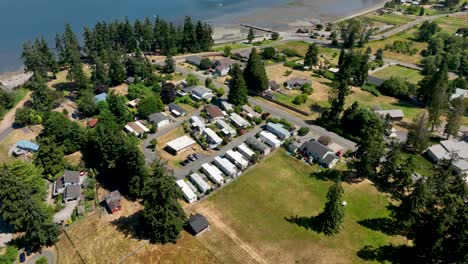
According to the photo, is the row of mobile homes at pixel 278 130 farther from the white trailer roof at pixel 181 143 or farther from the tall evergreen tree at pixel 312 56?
the tall evergreen tree at pixel 312 56

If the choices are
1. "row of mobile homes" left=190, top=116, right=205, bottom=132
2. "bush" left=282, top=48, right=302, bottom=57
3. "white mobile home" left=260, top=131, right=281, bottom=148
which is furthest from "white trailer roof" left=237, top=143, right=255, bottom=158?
"bush" left=282, top=48, right=302, bottom=57

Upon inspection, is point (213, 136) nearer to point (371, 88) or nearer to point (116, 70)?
point (116, 70)

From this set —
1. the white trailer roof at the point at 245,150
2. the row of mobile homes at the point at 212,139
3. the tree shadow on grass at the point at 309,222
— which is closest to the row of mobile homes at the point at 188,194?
the row of mobile homes at the point at 212,139

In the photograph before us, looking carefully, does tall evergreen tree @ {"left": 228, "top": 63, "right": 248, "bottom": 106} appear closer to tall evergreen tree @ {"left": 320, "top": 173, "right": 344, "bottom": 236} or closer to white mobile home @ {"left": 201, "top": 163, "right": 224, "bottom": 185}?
white mobile home @ {"left": 201, "top": 163, "right": 224, "bottom": 185}

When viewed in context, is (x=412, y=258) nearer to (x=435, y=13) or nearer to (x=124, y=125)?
(x=124, y=125)

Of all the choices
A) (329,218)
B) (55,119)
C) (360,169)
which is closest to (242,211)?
(329,218)

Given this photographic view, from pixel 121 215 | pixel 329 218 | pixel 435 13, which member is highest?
pixel 435 13
